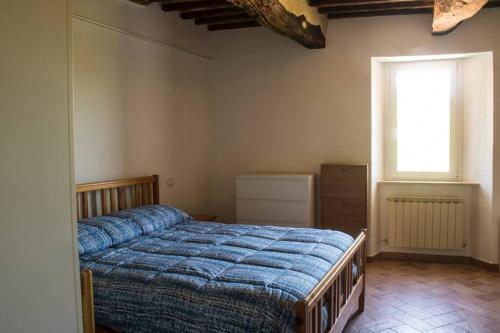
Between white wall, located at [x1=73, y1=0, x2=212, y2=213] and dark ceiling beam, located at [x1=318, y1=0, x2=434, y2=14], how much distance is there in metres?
1.48

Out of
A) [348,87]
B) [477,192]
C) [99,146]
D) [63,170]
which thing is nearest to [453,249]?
[477,192]

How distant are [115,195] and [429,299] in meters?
2.63

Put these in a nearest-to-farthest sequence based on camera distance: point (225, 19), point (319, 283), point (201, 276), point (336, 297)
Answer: point (319, 283), point (201, 276), point (336, 297), point (225, 19)

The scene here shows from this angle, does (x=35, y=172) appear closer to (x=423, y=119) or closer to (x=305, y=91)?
(x=305, y=91)

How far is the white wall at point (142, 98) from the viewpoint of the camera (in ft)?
11.0

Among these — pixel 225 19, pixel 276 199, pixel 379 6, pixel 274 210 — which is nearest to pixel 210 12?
pixel 225 19

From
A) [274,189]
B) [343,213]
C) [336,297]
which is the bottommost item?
[336,297]

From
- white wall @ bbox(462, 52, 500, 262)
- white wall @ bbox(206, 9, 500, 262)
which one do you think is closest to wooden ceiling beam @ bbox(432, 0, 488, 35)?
white wall @ bbox(206, 9, 500, 262)

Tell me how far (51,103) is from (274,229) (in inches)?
101

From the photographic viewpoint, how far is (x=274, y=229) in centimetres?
340

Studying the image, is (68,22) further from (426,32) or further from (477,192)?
(477,192)

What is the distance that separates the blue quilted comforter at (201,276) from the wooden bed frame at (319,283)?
78 mm

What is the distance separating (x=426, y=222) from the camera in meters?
4.44

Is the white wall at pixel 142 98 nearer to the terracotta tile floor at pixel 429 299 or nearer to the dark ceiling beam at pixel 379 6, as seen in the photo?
the dark ceiling beam at pixel 379 6
